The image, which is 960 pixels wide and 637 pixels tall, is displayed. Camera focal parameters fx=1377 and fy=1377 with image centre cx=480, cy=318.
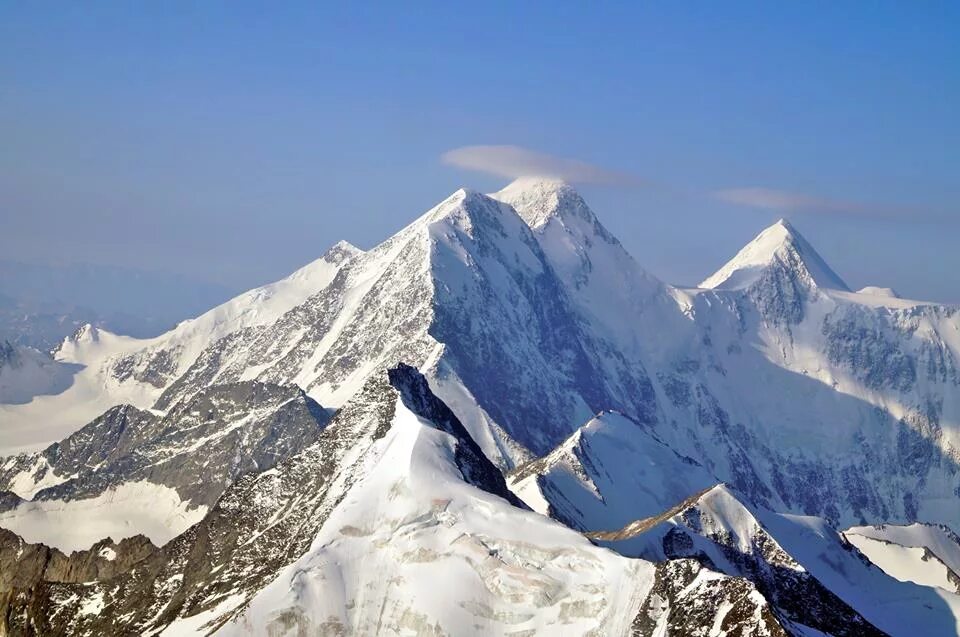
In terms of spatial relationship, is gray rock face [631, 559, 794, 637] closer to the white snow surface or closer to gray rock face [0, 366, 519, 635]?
the white snow surface

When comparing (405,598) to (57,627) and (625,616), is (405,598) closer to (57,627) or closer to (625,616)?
(625,616)

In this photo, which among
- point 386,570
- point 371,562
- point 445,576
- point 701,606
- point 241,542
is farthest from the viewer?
point 241,542

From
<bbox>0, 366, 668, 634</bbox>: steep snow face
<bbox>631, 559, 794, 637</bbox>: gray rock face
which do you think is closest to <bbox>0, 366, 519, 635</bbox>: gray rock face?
<bbox>0, 366, 668, 634</bbox>: steep snow face

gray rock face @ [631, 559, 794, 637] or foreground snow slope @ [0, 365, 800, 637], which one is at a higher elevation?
foreground snow slope @ [0, 365, 800, 637]

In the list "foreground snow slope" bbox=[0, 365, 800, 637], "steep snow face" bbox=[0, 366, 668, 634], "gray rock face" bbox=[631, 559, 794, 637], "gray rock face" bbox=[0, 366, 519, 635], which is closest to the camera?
"gray rock face" bbox=[631, 559, 794, 637]

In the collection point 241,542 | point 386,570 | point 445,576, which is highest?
point 241,542

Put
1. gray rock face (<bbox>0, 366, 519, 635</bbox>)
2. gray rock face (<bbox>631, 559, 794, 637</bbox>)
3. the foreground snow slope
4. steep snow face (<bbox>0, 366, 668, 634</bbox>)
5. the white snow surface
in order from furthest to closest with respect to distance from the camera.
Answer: gray rock face (<bbox>0, 366, 519, 635</bbox>) < steep snow face (<bbox>0, 366, 668, 634</bbox>) < the white snow surface < the foreground snow slope < gray rock face (<bbox>631, 559, 794, 637</bbox>)

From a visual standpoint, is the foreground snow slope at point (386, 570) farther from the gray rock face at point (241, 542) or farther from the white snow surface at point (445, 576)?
the gray rock face at point (241, 542)

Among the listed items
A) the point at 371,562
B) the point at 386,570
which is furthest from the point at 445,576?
the point at 371,562

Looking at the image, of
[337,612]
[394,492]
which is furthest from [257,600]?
[394,492]

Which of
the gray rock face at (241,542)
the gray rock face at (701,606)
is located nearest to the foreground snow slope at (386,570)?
the gray rock face at (701,606)

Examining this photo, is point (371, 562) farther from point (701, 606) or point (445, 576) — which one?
point (701, 606)
